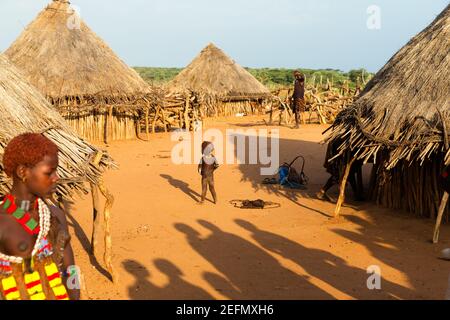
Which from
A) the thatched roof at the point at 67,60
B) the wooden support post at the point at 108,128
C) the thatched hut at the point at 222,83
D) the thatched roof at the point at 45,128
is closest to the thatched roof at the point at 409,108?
the thatched roof at the point at 45,128

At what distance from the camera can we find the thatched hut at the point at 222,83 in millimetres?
26672

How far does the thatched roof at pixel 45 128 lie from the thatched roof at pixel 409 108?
391 cm

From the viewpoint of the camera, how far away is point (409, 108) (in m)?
7.85

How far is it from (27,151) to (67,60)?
15699 mm

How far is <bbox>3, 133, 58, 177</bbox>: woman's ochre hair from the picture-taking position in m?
2.50

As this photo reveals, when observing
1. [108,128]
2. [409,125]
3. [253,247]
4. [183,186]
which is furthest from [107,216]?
[108,128]

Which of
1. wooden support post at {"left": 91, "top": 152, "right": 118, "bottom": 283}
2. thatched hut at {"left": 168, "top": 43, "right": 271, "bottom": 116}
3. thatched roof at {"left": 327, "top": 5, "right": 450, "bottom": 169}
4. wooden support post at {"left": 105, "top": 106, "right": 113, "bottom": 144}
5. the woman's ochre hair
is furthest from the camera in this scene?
thatched hut at {"left": 168, "top": 43, "right": 271, "bottom": 116}

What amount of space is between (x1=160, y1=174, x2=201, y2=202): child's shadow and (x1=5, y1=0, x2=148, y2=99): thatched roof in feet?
20.3

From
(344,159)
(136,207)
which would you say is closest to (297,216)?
(344,159)

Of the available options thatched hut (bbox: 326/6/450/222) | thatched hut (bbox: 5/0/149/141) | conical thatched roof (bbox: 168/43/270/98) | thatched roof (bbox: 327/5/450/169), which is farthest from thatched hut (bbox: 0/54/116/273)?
conical thatched roof (bbox: 168/43/270/98)

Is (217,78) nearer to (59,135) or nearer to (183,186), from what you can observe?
(183,186)

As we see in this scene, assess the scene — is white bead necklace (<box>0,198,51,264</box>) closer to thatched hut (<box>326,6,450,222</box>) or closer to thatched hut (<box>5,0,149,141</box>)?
thatched hut (<box>326,6,450,222</box>)

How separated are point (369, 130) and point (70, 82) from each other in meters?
11.4

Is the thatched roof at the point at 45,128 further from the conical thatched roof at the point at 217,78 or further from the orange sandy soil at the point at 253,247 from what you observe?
the conical thatched roof at the point at 217,78
